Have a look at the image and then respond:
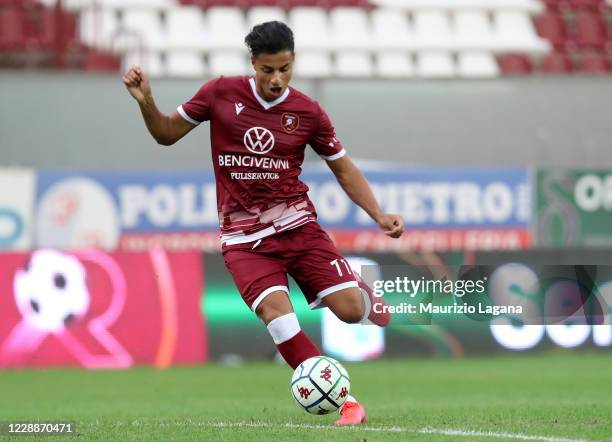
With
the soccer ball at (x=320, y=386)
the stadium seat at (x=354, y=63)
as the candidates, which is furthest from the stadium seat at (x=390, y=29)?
the soccer ball at (x=320, y=386)

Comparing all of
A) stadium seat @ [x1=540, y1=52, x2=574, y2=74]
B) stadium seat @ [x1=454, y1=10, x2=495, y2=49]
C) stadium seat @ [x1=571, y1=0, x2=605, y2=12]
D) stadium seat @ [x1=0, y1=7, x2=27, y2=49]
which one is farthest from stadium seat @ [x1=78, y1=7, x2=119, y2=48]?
stadium seat @ [x1=571, y1=0, x2=605, y2=12]

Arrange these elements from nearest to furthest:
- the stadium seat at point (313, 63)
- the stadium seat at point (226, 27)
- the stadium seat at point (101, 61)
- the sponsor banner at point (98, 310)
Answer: the sponsor banner at point (98, 310), the stadium seat at point (101, 61), the stadium seat at point (313, 63), the stadium seat at point (226, 27)

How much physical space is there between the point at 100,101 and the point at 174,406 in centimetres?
860

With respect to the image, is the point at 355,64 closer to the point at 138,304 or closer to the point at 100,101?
the point at 100,101

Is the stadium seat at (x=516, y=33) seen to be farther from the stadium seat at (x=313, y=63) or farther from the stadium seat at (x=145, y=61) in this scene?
the stadium seat at (x=145, y=61)

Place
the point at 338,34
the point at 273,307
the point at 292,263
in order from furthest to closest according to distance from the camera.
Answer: the point at 338,34
the point at 292,263
the point at 273,307

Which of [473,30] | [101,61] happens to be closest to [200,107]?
[101,61]

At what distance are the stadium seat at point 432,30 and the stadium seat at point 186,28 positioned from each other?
12.0 feet

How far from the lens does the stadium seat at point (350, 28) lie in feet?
66.7

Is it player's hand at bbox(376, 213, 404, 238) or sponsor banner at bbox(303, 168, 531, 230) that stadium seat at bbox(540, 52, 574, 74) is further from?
player's hand at bbox(376, 213, 404, 238)

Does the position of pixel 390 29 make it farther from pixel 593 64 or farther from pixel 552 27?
pixel 593 64

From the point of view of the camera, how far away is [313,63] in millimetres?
19953

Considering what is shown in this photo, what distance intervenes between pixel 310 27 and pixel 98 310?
815 cm

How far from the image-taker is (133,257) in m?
14.4
